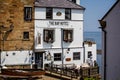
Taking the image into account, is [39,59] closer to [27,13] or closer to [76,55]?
[76,55]

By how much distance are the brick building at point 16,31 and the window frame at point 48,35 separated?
5.90 ft

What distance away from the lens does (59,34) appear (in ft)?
167

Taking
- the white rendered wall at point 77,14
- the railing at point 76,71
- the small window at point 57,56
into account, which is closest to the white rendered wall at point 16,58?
the railing at point 76,71

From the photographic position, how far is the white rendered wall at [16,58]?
47.0 m

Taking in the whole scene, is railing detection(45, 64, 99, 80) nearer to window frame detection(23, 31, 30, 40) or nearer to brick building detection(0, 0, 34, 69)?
brick building detection(0, 0, 34, 69)

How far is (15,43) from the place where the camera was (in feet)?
157

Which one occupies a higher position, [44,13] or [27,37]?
[44,13]

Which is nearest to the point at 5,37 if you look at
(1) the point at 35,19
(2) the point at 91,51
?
(1) the point at 35,19

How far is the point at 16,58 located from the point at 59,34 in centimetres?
712

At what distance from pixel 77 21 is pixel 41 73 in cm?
1585

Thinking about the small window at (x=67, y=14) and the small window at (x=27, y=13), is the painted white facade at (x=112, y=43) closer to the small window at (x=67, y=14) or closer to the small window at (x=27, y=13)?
the small window at (x=27, y=13)

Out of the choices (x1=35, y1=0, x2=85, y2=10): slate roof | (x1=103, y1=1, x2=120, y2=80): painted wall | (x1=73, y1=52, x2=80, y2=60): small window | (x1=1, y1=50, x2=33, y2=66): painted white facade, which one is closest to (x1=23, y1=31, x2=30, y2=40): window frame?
(x1=1, y1=50, x2=33, y2=66): painted white facade

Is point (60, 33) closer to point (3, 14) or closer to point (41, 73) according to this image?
point (3, 14)

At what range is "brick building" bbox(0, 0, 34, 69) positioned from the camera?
47.0 m
